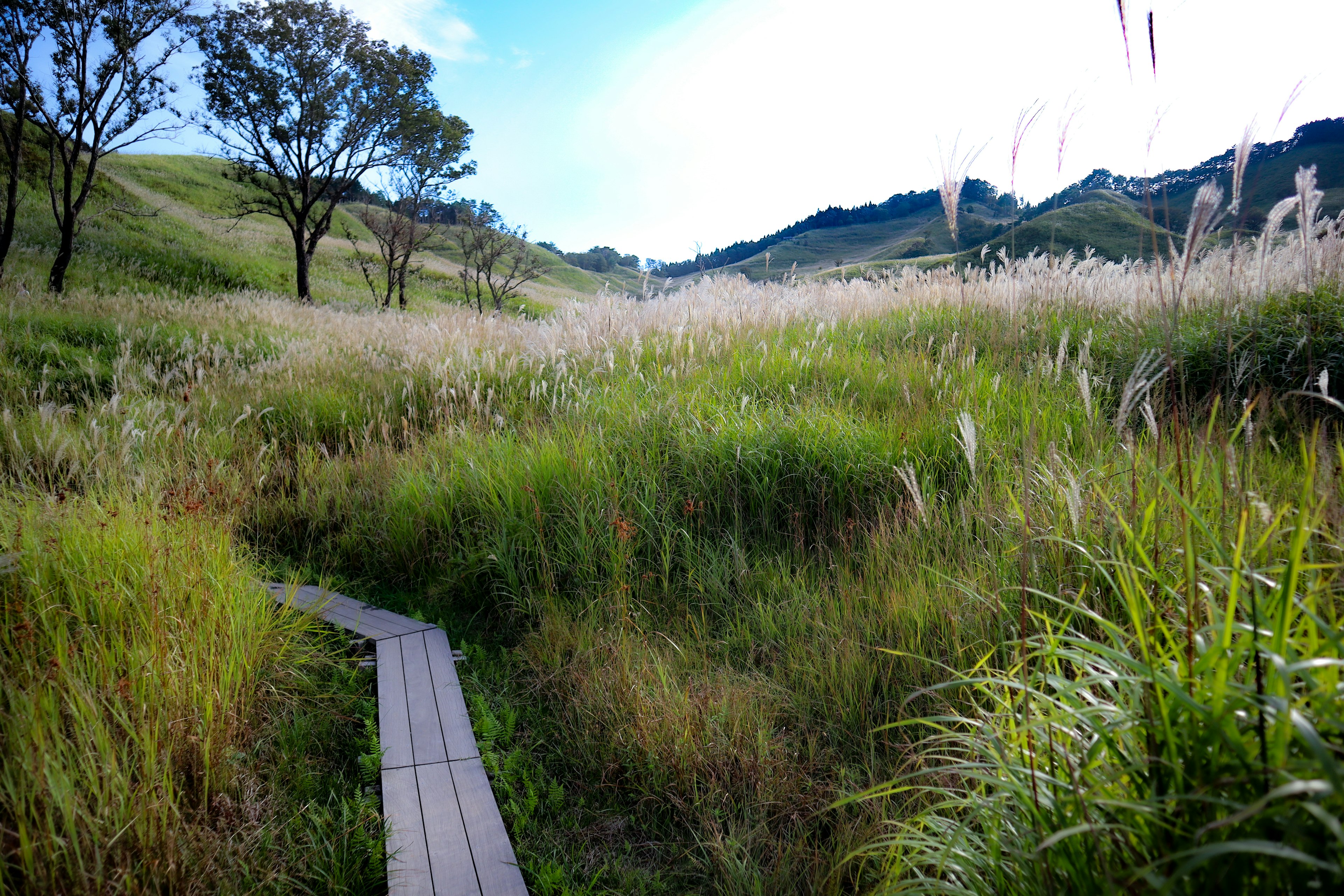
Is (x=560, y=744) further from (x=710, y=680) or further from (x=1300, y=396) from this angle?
(x=1300, y=396)

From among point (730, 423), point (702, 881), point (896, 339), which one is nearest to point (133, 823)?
point (702, 881)

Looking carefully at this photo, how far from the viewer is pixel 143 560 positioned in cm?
258

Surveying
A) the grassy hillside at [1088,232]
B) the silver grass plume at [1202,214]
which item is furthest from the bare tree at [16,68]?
the grassy hillside at [1088,232]

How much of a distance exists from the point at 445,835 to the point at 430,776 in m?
0.31

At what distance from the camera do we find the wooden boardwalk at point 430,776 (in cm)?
193

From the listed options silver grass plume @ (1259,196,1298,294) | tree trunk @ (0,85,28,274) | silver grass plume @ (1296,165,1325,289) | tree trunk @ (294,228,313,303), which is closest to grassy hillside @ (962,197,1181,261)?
tree trunk @ (294,228,313,303)

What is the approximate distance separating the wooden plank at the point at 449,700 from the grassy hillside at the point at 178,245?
5017 millimetres

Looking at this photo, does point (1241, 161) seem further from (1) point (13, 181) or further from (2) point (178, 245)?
(2) point (178, 245)

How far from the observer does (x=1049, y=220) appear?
5522 cm


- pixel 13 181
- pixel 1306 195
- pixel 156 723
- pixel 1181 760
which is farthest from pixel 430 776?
pixel 13 181

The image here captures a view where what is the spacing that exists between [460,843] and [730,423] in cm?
262

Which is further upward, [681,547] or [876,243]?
[876,243]

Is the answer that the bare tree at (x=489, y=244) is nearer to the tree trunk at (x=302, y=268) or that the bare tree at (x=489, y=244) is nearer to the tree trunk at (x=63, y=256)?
the tree trunk at (x=302, y=268)

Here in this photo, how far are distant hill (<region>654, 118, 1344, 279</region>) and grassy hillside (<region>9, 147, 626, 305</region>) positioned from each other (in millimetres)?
4889
